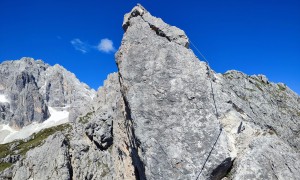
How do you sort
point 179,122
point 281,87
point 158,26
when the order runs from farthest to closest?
point 281,87 → point 158,26 → point 179,122

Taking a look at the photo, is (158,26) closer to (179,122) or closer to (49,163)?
(179,122)

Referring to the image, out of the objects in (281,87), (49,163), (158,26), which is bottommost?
(158,26)

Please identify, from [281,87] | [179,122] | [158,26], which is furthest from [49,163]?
[179,122]

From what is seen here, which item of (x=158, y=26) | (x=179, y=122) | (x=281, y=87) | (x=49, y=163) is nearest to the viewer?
(x=179, y=122)

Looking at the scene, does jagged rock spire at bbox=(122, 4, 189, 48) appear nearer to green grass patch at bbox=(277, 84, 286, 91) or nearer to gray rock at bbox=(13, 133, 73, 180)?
gray rock at bbox=(13, 133, 73, 180)

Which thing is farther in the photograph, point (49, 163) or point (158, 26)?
point (49, 163)

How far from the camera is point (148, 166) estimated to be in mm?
20953

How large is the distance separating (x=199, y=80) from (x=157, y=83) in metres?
2.93

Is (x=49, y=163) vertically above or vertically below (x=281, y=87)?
below

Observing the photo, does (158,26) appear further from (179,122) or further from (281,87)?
(281,87)

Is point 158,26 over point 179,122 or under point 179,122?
over

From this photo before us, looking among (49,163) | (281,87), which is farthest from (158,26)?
(49,163)

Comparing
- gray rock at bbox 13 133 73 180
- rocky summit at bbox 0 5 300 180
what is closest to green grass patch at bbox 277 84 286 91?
rocky summit at bbox 0 5 300 180

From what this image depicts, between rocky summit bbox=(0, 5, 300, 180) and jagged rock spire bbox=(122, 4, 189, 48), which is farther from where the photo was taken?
jagged rock spire bbox=(122, 4, 189, 48)
